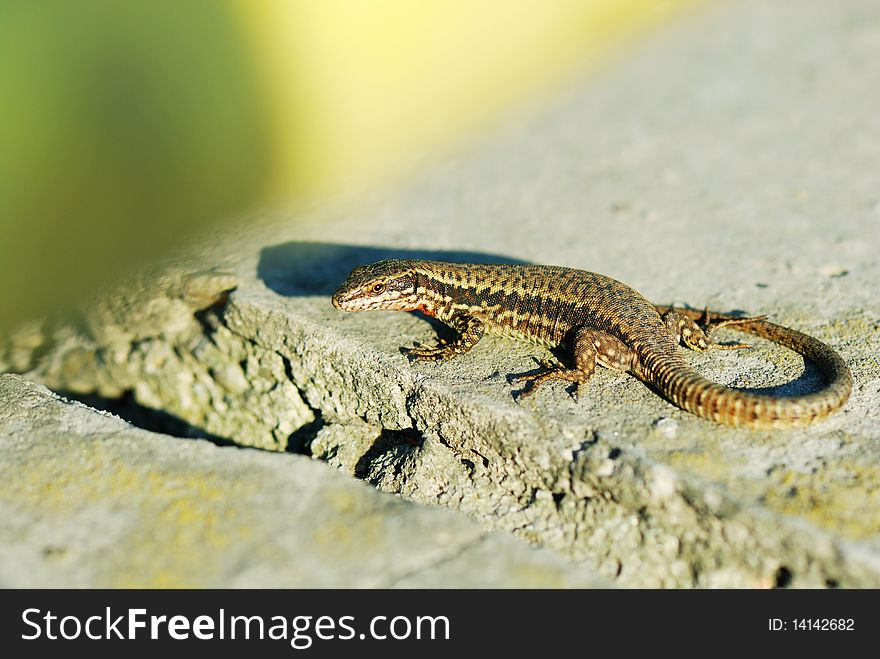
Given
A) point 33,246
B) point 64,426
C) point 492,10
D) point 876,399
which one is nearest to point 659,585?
point 876,399

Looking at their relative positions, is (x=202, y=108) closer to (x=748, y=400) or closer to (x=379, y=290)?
(x=379, y=290)

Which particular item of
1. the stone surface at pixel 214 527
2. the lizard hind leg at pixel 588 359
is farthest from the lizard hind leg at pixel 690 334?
the stone surface at pixel 214 527

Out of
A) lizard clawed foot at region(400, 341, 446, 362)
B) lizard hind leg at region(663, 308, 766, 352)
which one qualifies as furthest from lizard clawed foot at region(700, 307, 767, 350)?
lizard clawed foot at region(400, 341, 446, 362)

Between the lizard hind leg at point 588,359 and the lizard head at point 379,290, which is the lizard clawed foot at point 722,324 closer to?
the lizard hind leg at point 588,359

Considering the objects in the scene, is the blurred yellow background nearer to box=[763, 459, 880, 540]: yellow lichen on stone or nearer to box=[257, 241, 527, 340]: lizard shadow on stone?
box=[257, 241, 527, 340]: lizard shadow on stone

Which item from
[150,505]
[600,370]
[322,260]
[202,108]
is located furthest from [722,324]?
[202,108]

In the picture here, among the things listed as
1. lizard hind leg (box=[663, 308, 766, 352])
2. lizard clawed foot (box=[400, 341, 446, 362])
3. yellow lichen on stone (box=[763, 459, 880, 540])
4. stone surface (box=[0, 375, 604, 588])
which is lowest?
stone surface (box=[0, 375, 604, 588])

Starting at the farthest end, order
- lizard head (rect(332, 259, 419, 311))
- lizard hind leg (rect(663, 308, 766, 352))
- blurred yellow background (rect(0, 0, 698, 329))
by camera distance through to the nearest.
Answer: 1. blurred yellow background (rect(0, 0, 698, 329))
2. lizard head (rect(332, 259, 419, 311))
3. lizard hind leg (rect(663, 308, 766, 352))
